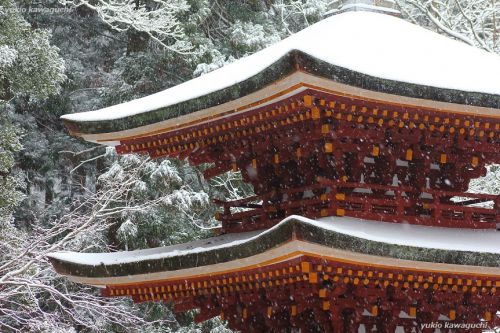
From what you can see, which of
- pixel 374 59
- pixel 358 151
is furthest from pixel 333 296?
pixel 374 59

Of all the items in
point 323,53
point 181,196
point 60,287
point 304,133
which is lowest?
point 60,287

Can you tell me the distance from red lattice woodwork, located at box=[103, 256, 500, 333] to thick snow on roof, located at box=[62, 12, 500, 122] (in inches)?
61.9

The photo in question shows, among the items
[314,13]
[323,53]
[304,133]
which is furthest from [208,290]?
[314,13]

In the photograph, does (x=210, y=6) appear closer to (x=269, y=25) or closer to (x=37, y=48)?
(x=269, y=25)

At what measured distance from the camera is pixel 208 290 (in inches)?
297

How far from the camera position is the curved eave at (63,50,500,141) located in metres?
5.94

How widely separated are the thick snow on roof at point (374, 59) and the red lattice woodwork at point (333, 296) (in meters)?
1.57

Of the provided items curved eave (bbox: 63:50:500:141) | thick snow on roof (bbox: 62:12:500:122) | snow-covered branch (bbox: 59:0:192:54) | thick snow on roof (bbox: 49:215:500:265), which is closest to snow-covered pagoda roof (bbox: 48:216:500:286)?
thick snow on roof (bbox: 49:215:500:265)

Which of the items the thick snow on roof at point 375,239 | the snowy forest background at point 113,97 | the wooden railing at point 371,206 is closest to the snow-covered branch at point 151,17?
the snowy forest background at point 113,97

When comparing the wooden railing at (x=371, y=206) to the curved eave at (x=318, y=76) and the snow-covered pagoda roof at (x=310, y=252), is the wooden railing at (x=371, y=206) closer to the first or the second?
the snow-covered pagoda roof at (x=310, y=252)

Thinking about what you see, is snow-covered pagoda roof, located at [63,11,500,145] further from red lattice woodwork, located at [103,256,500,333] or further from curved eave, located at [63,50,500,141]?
red lattice woodwork, located at [103,256,500,333]

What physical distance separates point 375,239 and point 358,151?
1.15 m

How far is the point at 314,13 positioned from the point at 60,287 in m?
8.52

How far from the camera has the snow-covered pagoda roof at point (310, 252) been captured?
229 inches
